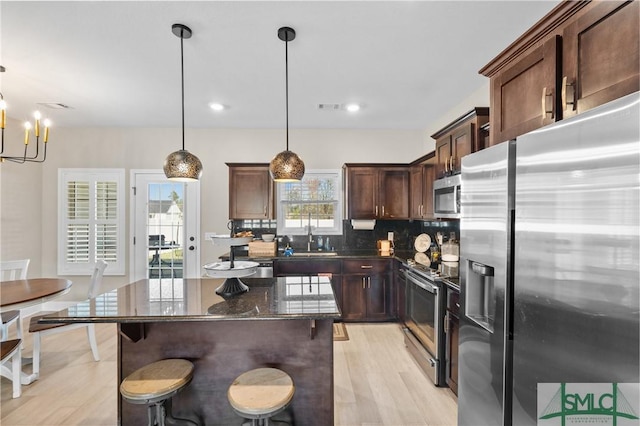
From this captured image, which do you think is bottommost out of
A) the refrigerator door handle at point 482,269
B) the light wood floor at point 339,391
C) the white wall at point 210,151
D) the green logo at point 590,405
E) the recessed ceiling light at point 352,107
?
the light wood floor at point 339,391

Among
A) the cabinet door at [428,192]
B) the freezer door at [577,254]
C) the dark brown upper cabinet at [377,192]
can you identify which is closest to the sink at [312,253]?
the dark brown upper cabinet at [377,192]

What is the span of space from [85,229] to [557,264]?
5691 millimetres

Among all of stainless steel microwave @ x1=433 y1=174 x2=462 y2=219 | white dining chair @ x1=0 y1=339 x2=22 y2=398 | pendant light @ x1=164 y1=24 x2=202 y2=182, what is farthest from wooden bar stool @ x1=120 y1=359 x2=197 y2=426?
stainless steel microwave @ x1=433 y1=174 x2=462 y2=219

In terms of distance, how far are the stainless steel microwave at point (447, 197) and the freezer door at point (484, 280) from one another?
2.99ft

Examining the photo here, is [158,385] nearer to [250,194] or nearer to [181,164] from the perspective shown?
[181,164]

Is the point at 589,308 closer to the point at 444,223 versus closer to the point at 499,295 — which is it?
the point at 499,295

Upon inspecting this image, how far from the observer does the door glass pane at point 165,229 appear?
4.57 metres

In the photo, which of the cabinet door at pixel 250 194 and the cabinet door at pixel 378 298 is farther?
the cabinet door at pixel 250 194

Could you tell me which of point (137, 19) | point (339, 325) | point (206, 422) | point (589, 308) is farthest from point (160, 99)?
point (589, 308)

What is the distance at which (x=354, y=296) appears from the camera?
4.03m

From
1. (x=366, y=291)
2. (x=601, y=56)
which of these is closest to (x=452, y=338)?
(x=366, y=291)

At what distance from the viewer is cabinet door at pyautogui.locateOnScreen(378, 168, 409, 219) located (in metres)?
4.34

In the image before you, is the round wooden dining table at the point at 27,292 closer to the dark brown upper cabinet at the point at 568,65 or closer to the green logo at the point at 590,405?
the green logo at the point at 590,405

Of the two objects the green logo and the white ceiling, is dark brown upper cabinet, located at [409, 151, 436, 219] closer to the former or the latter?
the white ceiling
